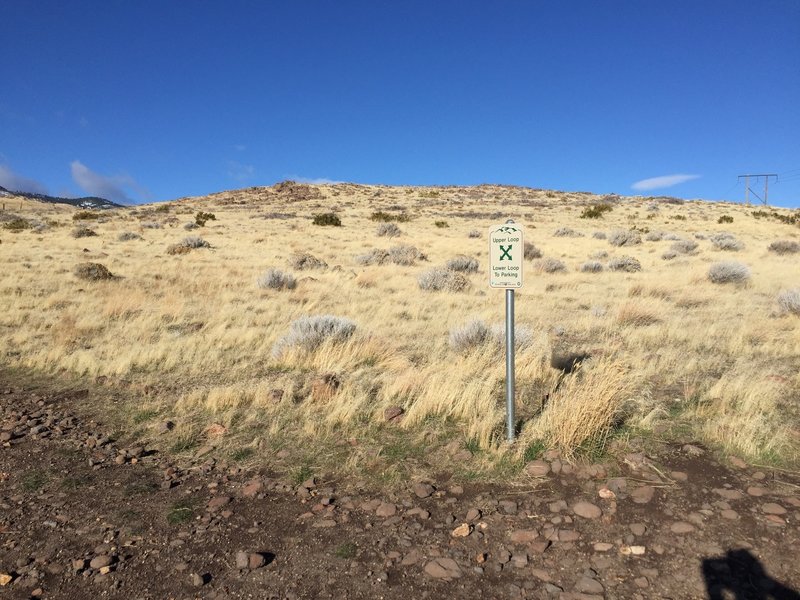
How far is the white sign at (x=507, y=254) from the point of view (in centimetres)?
453

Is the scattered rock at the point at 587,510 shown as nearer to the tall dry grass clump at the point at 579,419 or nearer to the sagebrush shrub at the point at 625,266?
the tall dry grass clump at the point at 579,419

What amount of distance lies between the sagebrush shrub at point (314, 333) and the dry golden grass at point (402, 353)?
0.19 meters

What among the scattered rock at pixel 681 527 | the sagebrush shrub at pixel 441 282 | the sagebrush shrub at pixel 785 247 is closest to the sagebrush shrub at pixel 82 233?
the sagebrush shrub at pixel 441 282

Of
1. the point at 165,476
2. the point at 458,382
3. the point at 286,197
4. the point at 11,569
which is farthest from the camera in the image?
the point at 286,197

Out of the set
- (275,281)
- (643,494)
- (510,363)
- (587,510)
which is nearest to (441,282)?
(275,281)

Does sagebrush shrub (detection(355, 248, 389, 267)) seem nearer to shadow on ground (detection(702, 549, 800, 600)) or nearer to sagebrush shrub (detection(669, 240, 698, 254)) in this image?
sagebrush shrub (detection(669, 240, 698, 254))

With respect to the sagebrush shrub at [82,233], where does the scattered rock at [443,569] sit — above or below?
below

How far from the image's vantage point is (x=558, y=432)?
188 inches

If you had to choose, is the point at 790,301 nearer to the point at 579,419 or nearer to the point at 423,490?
the point at 579,419

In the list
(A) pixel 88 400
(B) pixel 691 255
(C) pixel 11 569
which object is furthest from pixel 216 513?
(B) pixel 691 255

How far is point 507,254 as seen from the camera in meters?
4.56

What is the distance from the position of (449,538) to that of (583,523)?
100 centimetres

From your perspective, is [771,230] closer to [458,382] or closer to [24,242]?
[458,382]

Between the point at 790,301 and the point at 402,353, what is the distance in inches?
321
